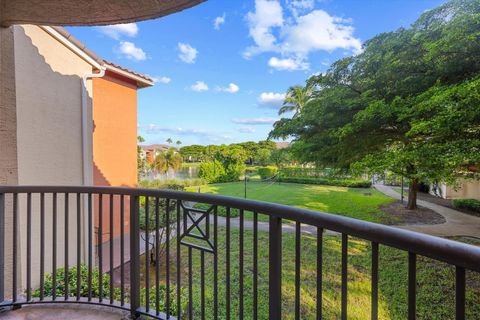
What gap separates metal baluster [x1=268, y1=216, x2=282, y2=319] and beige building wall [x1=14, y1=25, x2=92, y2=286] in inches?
143

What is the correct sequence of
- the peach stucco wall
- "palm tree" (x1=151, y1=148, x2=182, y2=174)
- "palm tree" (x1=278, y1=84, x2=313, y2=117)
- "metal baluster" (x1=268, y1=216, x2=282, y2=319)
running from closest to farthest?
"metal baluster" (x1=268, y1=216, x2=282, y2=319), the peach stucco wall, "palm tree" (x1=151, y1=148, x2=182, y2=174), "palm tree" (x1=278, y1=84, x2=313, y2=117)

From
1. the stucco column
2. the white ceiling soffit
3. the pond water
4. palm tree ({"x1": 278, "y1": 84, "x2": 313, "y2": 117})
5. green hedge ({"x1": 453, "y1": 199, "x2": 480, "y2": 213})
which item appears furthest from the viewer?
palm tree ({"x1": 278, "y1": 84, "x2": 313, "y2": 117})

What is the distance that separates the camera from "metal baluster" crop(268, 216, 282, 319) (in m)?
1.34

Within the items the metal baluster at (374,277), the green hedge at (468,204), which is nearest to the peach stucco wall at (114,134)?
the metal baluster at (374,277)

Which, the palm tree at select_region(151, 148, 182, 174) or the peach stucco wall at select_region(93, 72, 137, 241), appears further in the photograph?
the palm tree at select_region(151, 148, 182, 174)

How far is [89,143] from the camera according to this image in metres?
4.95

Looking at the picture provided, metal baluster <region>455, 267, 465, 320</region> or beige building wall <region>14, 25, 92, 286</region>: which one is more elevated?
beige building wall <region>14, 25, 92, 286</region>

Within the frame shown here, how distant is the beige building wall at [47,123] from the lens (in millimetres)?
3850

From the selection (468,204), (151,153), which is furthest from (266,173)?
(468,204)

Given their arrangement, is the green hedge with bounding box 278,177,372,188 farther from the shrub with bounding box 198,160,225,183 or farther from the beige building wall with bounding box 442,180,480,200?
the shrub with bounding box 198,160,225,183

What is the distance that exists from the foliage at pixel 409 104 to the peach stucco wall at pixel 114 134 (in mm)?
4864

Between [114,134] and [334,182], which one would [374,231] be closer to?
[114,134]

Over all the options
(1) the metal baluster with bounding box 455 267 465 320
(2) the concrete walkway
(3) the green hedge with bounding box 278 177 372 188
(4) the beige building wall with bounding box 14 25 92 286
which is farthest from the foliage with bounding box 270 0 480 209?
(3) the green hedge with bounding box 278 177 372 188

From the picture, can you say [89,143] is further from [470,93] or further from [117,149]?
[470,93]
